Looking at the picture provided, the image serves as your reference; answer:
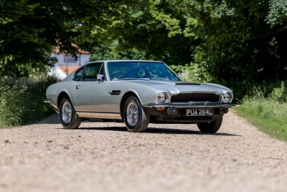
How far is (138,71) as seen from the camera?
13.8 meters

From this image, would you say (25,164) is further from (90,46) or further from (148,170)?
(90,46)

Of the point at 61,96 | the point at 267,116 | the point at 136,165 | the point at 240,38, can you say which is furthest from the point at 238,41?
the point at 136,165

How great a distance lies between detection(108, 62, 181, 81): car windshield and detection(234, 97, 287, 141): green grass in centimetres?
318

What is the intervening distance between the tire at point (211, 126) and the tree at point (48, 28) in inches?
398

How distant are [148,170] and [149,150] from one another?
2.22 metres

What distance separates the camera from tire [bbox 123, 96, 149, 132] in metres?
12.5

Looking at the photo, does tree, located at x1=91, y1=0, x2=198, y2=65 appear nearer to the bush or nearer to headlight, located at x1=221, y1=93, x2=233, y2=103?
the bush

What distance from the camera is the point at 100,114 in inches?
546

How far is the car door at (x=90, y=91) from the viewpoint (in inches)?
545

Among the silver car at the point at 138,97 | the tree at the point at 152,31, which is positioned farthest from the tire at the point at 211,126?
the tree at the point at 152,31

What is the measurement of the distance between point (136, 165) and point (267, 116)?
13484 millimetres

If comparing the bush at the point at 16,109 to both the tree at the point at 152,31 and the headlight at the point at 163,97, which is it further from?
the tree at the point at 152,31

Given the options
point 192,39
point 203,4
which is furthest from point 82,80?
point 192,39

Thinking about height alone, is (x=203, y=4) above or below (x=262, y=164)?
above
